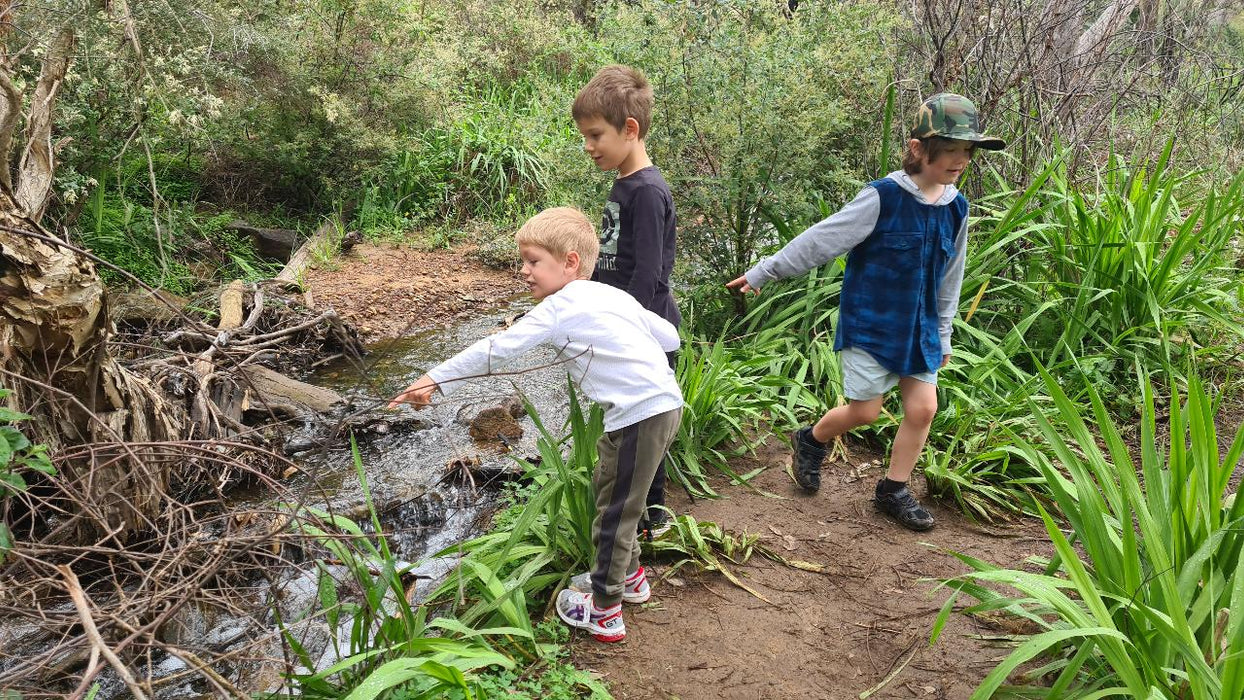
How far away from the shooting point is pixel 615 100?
2.90 meters

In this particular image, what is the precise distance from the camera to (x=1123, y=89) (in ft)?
18.8

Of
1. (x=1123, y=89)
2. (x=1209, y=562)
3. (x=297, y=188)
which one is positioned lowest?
(x=297, y=188)

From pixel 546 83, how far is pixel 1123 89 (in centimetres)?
783

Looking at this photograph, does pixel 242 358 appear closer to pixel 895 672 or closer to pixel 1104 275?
pixel 895 672

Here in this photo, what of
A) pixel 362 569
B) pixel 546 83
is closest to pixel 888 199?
pixel 362 569

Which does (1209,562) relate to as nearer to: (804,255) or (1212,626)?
(1212,626)

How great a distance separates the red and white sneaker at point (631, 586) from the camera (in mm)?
2826

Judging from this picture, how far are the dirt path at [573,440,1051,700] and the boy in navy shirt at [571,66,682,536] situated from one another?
48 cm

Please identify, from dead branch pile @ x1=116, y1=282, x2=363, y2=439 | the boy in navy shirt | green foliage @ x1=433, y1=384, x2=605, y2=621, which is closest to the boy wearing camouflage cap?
the boy in navy shirt

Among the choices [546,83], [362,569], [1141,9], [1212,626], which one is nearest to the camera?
[1212,626]

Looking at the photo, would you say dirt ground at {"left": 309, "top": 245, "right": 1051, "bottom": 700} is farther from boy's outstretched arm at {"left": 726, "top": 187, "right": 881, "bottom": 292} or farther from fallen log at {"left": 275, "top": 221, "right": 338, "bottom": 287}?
fallen log at {"left": 275, "top": 221, "right": 338, "bottom": 287}

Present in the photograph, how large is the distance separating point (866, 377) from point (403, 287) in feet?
17.6

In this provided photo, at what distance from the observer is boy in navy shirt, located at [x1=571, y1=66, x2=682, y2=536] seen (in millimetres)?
2904

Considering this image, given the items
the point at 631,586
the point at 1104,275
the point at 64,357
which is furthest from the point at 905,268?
the point at 64,357
